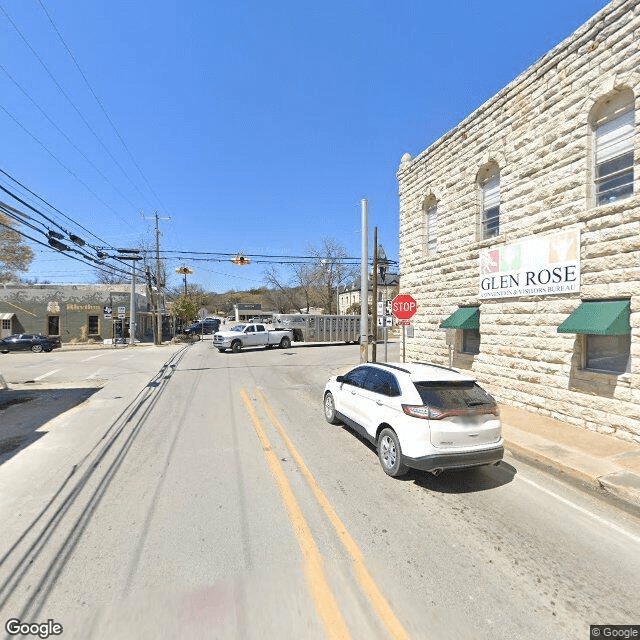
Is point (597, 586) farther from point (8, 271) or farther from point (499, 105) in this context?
point (8, 271)

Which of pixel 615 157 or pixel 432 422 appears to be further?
pixel 615 157

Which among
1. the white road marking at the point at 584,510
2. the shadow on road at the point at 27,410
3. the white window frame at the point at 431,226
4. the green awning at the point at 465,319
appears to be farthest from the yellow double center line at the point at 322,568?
the white window frame at the point at 431,226

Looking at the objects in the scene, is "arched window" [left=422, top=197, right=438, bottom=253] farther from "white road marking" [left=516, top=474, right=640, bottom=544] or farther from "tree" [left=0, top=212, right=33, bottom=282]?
"tree" [left=0, top=212, right=33, bottom=282]

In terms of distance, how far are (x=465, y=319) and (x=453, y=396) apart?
19.1 ft

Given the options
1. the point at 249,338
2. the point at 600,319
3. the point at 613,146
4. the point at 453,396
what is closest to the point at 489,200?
the point at 613,146

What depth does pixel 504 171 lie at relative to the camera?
951 centimetres

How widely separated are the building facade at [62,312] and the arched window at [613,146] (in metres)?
31.7

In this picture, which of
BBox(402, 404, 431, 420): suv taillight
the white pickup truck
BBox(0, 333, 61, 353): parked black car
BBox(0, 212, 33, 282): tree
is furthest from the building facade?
BBox(402, 404, 431, 420): suv taillight

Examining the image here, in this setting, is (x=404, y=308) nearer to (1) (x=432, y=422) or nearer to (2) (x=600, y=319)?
(2) (x=600, y=319)

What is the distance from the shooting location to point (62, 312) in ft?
108

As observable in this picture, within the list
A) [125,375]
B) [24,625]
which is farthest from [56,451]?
[125,375]

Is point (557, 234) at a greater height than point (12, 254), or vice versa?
point (12, 254)

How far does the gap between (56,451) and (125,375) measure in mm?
9563

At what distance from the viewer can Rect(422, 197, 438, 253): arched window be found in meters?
12.6
